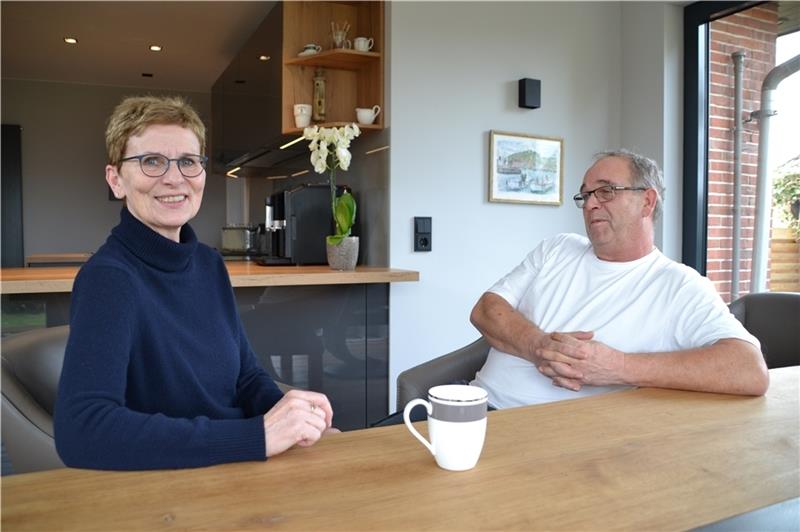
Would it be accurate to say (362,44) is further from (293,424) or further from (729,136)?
(293,424)

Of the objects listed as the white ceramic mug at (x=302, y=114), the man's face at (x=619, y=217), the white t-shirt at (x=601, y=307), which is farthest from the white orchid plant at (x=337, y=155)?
the man's face at (x=619, y=217)

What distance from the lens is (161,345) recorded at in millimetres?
1085

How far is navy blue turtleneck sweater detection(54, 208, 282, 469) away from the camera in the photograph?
87cm

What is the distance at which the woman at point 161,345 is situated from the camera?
881mm

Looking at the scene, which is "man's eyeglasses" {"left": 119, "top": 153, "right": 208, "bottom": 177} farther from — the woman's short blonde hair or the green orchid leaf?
the green orchid leaf

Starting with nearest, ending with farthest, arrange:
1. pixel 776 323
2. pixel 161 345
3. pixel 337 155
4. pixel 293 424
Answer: pixel 293 424, pixel 161 345, pixel 776 323, pixel 337 155

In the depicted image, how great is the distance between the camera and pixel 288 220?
123 inches

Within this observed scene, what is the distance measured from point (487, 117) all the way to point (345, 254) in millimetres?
1070

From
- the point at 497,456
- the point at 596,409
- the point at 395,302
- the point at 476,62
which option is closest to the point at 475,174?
the point at 476,62

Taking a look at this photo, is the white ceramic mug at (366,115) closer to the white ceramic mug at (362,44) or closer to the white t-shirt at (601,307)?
the white ceramic mug at (362,44)

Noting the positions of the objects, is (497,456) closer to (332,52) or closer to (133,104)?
(133,104)

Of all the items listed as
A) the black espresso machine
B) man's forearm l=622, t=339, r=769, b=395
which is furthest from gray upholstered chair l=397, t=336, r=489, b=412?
the black espresso machine

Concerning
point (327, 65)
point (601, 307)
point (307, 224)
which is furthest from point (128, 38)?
point (601, 307)

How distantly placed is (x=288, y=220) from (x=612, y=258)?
5.69ft
